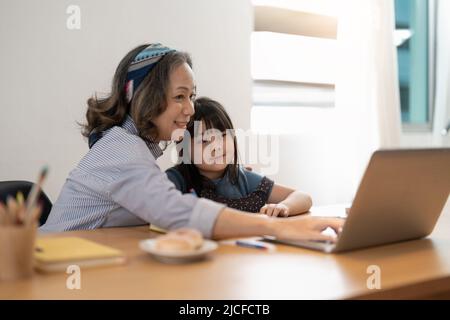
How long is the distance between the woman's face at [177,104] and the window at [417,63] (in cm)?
295

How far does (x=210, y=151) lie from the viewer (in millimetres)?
1874

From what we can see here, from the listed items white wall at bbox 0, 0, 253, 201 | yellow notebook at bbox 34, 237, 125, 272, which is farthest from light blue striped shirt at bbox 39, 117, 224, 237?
white wall at bbox 0, 0, 253, 201

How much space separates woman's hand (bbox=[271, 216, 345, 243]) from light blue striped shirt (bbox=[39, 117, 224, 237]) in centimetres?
14

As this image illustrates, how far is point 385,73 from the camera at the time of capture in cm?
348

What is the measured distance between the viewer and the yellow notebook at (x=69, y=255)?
91 cm

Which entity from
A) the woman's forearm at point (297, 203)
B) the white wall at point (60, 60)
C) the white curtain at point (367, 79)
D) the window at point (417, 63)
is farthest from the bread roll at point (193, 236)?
the window at point (417, 63)

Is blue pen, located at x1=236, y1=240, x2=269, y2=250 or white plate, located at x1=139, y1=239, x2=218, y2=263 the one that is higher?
white plate, located at x1=139, y1=239, x2=218, y2=263

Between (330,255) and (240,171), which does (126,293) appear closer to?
(330,255)

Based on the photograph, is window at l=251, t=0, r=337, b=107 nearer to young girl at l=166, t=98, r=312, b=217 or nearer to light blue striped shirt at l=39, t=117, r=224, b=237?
young girl at l=166, t=98, r=312, b=217

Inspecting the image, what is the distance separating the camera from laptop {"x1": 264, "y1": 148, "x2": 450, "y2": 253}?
1.02 m

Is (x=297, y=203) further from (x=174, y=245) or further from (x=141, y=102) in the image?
(x=174, y=245)

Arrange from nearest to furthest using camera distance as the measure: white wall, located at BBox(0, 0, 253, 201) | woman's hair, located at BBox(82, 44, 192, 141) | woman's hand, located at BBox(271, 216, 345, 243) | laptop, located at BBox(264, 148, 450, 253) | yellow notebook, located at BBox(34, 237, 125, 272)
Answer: yellow notebook, located at BBox(34, 237, 125, 272) < laptop, located at BBox(264, 148, 450, 253) < woman's hand, located at BBox(271, 216, 345, 243) < woman's hair, located at BBox(82, 44, 192, 141) < white wall, located at BBox(0, 0, 253, 201)

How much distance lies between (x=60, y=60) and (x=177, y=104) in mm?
1000
